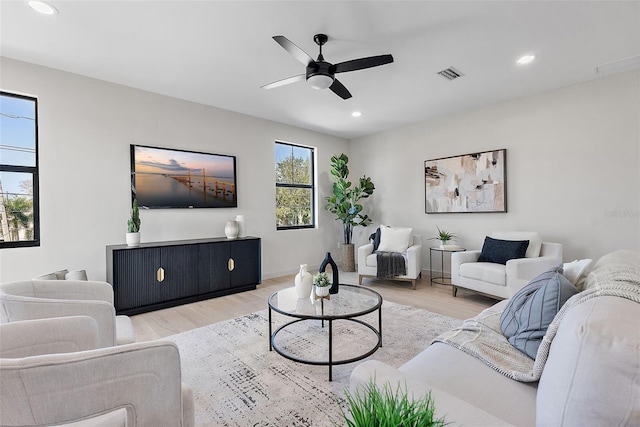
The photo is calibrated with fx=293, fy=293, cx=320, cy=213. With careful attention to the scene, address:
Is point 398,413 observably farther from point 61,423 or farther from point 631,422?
point 61,423

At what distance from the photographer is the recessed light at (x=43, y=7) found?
2.17 metres

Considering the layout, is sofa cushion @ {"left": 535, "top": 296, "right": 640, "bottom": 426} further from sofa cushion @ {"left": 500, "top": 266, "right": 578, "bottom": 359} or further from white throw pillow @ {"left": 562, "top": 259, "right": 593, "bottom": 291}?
white throw pillow @ {"left": 562, "top": 259, "right": 593, "bottom": 291}

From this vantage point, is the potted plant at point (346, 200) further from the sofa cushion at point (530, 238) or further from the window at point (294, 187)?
the sofa cushion at point (530, 238)

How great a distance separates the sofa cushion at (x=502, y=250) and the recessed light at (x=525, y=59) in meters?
2.03

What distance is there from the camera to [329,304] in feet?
7.71

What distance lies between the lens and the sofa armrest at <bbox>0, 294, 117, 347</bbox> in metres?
1.49

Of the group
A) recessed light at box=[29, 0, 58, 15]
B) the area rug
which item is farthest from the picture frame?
recessed light at box=[29, 0, 58, 15]

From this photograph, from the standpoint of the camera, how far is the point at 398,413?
600mm

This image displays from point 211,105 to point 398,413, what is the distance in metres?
4.58

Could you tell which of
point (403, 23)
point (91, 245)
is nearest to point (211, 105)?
point (91, 245)

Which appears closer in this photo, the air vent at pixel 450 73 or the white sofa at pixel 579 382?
the white sofa at pixel 579 382

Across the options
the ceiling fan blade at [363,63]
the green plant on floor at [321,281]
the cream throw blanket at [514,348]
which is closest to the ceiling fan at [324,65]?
the ceiling fan blade at [363,63]

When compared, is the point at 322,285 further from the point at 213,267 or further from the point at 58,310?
the point at 213,267

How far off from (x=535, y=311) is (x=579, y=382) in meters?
0.72
